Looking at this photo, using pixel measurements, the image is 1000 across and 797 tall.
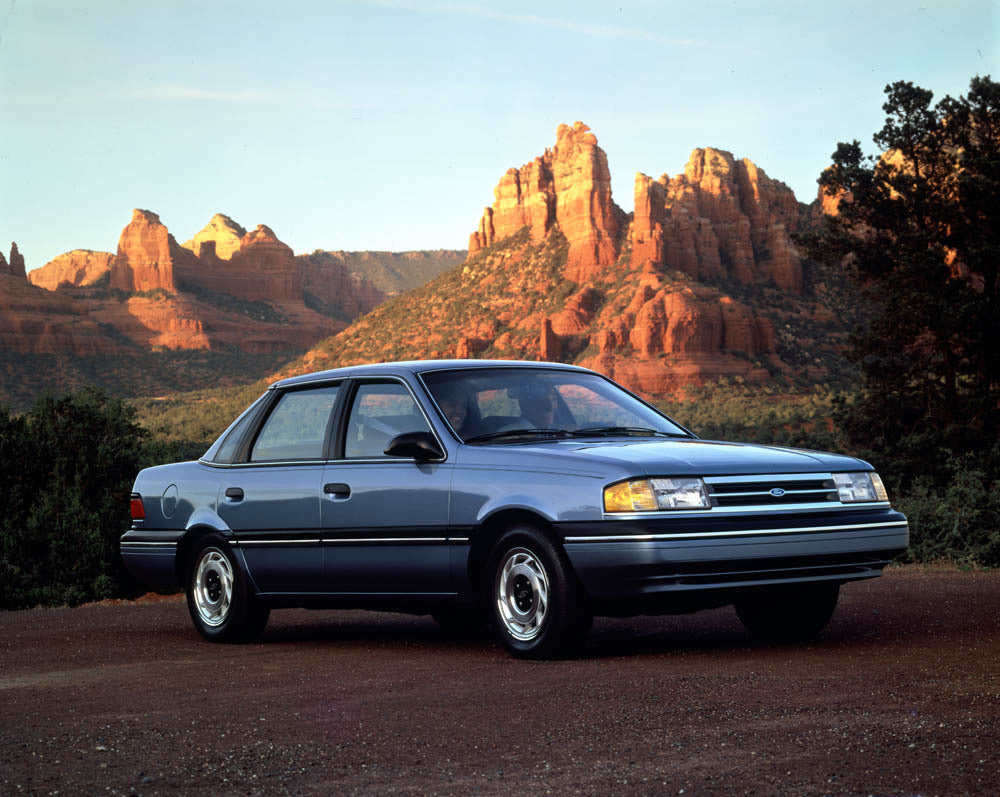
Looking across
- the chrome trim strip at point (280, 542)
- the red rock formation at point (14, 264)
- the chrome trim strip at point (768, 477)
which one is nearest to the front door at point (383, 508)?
the chrome trim strip at point (280, 542)

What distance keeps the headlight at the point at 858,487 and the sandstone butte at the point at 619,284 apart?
243ft

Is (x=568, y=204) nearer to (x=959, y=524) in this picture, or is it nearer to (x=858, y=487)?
(x=959, y=524)

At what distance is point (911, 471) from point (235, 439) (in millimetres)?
17701

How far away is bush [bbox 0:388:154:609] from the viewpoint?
46.5ft

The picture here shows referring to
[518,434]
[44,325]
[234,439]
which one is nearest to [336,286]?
[44,325]

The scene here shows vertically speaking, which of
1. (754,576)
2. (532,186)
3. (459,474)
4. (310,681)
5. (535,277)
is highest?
(532,186)

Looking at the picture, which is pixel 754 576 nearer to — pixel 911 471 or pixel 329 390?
pixel 329 390

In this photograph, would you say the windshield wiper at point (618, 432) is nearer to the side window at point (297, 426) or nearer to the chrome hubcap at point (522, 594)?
the chrome hubcap at point (522, 594)

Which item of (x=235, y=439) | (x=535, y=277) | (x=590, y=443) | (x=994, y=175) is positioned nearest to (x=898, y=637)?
(x=590, y=443)

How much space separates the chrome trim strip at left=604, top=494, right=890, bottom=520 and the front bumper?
2 centimetres

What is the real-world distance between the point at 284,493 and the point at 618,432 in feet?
6.93

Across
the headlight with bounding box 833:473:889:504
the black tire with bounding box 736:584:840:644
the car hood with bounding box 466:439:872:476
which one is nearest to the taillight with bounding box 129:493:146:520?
the car hood with bounding box 466:439:872:476

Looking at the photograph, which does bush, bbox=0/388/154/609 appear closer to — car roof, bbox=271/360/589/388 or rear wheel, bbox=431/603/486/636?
rear wheel, bbox=431/603/486/636

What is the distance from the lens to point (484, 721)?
5.17 m
